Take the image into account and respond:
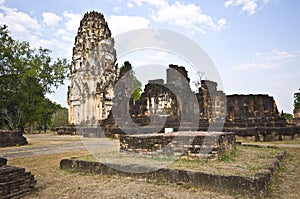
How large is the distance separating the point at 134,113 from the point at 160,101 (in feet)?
6.77

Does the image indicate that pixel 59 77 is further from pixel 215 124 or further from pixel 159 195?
pixel 159 195

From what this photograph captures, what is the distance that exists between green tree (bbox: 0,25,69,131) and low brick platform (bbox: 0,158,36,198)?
22642 mm

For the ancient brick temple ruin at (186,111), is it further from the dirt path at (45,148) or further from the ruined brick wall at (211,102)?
the dirt path at (45,148)

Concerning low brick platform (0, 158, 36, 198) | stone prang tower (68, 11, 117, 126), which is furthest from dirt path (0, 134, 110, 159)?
stone prang tower (68, 11, 117, 126)

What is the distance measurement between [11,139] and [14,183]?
10061 millimetres

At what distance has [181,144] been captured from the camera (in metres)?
5.83

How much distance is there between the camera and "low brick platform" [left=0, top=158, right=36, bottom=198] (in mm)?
3611

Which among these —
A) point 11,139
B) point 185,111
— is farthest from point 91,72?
point 11,139

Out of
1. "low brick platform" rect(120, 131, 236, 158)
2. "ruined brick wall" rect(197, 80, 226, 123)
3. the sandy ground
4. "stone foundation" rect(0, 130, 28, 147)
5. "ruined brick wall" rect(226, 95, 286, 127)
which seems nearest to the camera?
the sandy ground

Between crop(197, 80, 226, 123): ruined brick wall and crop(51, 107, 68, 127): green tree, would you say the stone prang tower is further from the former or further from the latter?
crop(51, 107, 68, 127): green tree

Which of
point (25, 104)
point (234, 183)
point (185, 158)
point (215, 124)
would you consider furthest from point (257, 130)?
point (25, 104)

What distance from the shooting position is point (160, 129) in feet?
50.4

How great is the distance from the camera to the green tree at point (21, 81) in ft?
79.3

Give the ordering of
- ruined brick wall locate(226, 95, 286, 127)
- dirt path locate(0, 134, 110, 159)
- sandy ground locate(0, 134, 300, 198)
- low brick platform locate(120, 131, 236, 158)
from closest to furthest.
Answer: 1. sandy ground locate(0, 134, 300, 198)
2. low brick platform locate(120, 131, 236, 158)
3. dirt path locate(0, 134, 110, 159)
4. ruined brick wall locate(226, 95, 286, 127)
